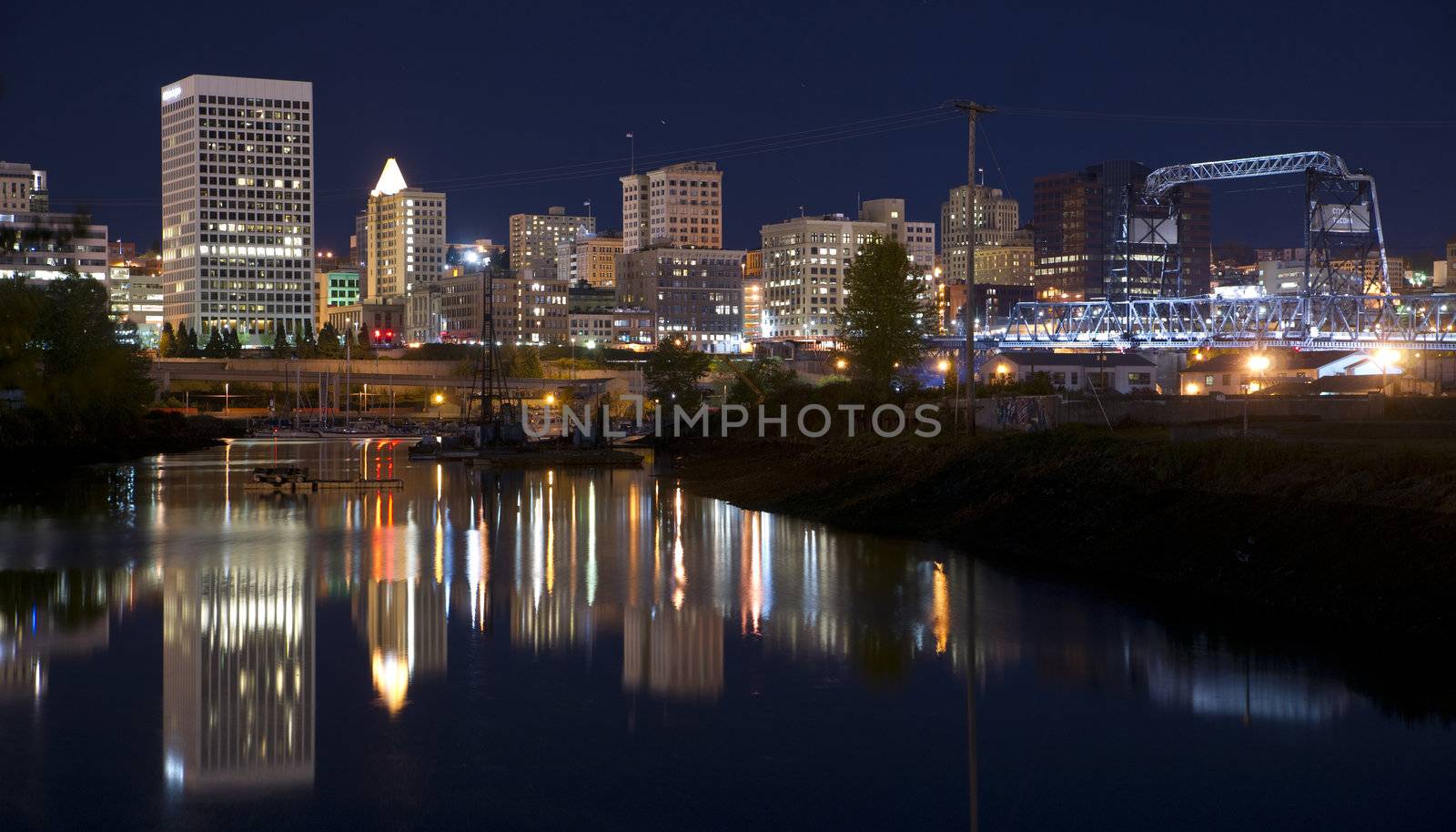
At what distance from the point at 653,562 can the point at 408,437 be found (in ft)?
223

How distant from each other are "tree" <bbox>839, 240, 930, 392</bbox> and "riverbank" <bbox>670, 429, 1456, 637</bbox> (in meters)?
15.5

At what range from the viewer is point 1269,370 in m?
63.0

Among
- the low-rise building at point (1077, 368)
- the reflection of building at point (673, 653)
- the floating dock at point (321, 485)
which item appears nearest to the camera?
the reflection of building at point (673, 653)

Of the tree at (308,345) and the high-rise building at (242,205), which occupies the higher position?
the high-rise building at (242,205)

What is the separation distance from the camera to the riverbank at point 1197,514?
20453 millimetres

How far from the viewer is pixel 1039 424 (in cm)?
3812

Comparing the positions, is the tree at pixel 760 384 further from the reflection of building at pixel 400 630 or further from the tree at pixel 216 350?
the tree at pixel 216 350

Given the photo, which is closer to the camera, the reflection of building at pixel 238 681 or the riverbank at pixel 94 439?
the reflection of building at pixel 238 681

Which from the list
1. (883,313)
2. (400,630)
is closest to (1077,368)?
(883,313)

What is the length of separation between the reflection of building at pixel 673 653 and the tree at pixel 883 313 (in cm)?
3312

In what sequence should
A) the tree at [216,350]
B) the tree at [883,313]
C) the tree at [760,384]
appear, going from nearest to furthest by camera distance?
the tree at [883,313], the tree at [760,384], the tree at [216,350]

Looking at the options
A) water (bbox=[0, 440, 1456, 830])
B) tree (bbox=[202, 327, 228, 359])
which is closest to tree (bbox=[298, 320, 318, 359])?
tree (bbox=[202, 327, 228, 359])

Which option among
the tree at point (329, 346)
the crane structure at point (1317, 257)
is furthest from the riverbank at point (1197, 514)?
the tree at point (329, 346)

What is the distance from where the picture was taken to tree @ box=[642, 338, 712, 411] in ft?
264
